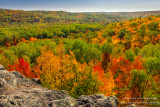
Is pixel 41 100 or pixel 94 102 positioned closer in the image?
pixel 41 100

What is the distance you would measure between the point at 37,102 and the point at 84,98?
17.6 ft

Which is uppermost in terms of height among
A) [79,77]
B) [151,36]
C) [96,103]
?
[151,36]

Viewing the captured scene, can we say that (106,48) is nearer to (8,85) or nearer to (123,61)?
(123,61)

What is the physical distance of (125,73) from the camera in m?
38.8

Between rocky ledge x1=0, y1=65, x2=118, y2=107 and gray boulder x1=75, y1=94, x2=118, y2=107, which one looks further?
gray boulder x1=75, y1=94, x2=118, y2=107

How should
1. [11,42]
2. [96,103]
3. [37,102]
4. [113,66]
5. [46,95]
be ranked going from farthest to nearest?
[11,42] → [113,66] → [46,95] → [96,103] → [37,102]

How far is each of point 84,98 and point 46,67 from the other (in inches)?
889

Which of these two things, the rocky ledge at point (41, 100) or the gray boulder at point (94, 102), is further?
the gray boulder at point (94, 102)

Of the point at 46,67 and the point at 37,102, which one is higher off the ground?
the point at 37,102

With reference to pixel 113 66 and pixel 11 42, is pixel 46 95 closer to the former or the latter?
pixel 113 66

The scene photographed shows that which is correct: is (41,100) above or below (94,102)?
above

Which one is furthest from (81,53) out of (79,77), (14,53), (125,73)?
(14,53)

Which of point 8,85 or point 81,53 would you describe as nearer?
point 8,85

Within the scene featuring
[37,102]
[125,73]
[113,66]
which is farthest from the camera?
[113,66]
